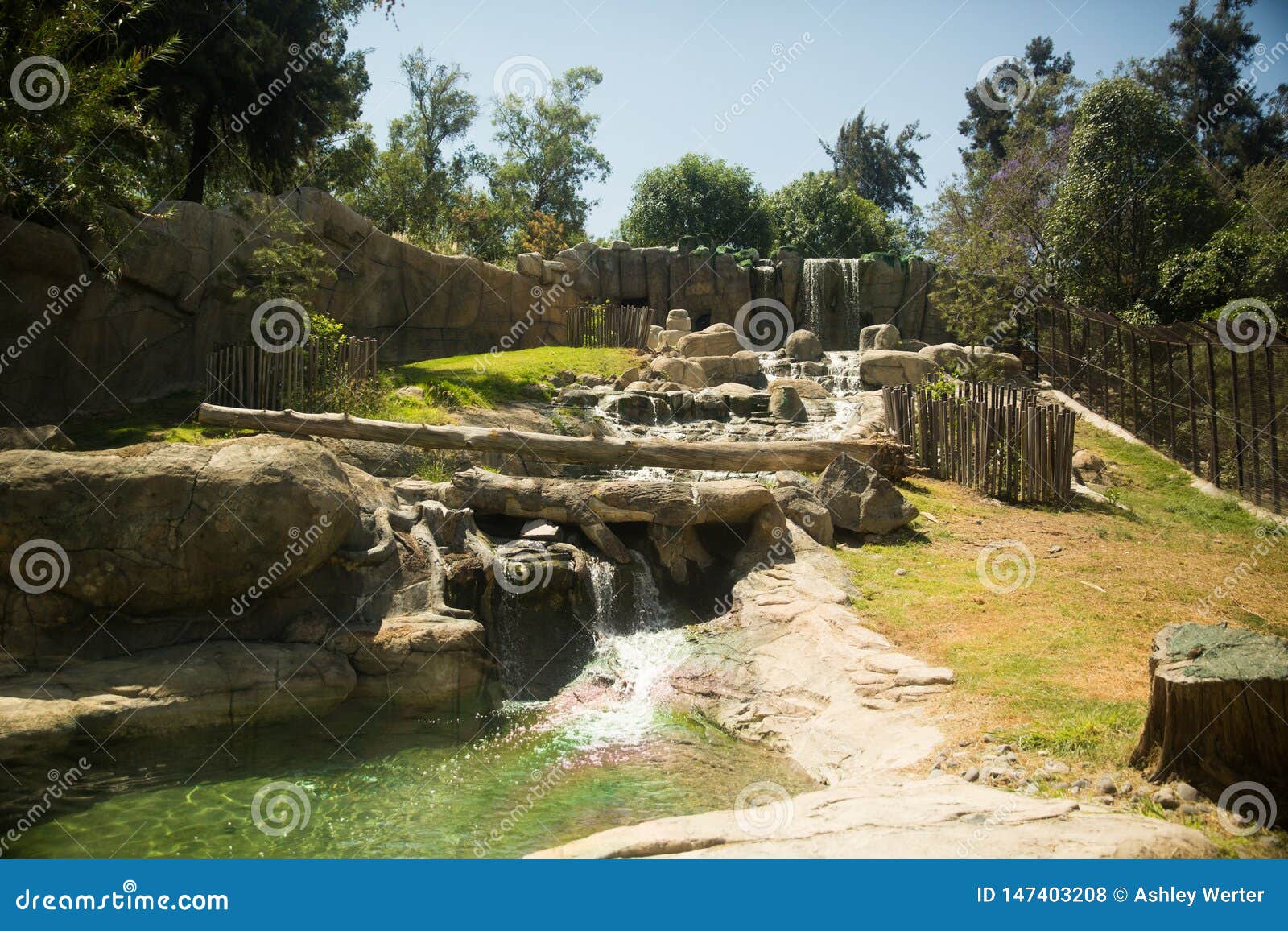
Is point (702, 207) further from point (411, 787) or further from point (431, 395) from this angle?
point (411, 787)

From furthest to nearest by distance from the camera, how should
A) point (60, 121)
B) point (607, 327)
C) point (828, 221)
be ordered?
point (828, 221) → point (607, 327) → point (60, 121)

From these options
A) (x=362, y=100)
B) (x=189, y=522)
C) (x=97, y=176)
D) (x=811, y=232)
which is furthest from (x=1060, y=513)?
(x=811, y=232)

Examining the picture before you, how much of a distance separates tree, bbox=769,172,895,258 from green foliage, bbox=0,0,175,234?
31.4 m

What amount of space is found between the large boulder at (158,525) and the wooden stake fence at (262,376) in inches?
257

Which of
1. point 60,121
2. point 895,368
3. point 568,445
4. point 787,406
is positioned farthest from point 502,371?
point 60,121

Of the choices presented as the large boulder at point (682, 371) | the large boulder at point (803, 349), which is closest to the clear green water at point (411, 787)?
the large boulder at point (682, 371)

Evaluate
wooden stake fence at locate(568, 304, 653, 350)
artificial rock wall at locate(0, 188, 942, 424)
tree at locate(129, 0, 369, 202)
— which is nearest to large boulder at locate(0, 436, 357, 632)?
artificial rock wall at locate(0, 188, 942, 424)

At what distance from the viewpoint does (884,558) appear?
418 inches

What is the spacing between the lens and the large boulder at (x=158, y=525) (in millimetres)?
6793

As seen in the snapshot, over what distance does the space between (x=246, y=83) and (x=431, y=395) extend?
26.4 feet

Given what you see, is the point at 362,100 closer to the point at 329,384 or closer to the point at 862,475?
the point at 329,384

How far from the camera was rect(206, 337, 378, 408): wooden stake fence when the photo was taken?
1367 centimetres

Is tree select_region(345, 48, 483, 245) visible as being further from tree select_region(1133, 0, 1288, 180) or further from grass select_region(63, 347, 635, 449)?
tree select_region(1133, 0, 1288, 180)

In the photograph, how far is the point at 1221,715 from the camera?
442 cm
